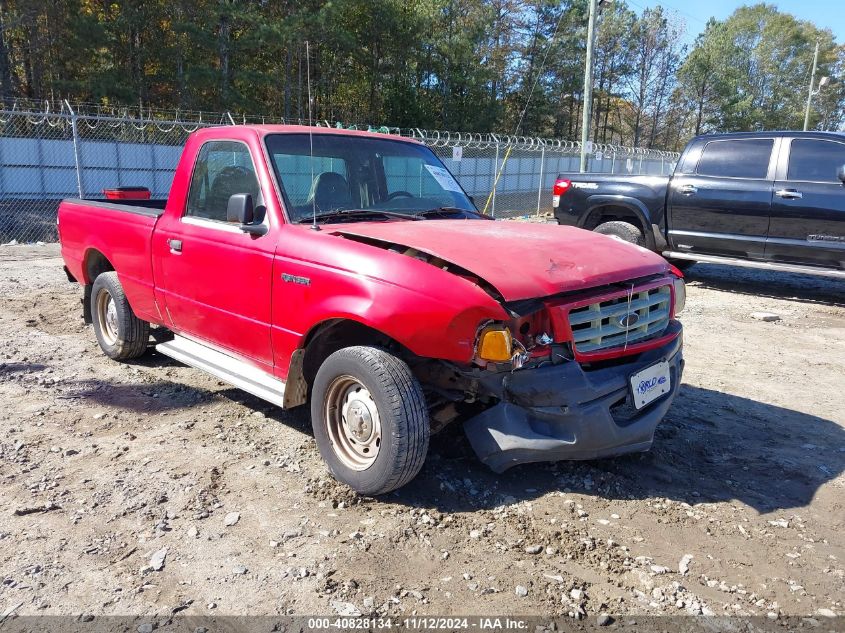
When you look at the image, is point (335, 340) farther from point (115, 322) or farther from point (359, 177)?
point (115, 322)

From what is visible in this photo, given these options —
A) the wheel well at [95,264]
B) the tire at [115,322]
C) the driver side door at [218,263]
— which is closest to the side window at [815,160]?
the driver side door at [218,263]

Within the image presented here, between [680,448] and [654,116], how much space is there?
6913cm

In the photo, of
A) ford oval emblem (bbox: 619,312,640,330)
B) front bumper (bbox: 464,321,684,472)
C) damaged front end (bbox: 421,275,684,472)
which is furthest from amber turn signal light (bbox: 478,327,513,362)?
ford oval emblem (bbox: 619,312,640,330)

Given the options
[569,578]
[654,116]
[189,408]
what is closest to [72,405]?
[189,408]

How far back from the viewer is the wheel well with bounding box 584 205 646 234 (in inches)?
381

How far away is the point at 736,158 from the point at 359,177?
21.5 ft

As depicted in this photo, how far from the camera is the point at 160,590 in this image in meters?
2.67

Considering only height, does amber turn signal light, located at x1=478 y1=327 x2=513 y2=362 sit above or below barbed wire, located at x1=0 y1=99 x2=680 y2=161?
below

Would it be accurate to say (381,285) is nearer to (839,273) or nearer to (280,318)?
Answer: (280,318)

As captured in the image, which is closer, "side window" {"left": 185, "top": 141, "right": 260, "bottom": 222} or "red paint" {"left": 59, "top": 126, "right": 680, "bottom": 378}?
"red paint" {"left": 59, "top": 126, "right": 680, "bottom": 378}

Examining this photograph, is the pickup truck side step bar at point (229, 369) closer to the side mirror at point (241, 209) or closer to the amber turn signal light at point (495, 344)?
the side mirror at point (241, 209)

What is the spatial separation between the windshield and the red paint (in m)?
0.11

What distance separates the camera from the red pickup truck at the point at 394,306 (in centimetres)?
310

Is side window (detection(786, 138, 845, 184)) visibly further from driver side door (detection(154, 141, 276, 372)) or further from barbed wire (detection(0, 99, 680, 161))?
barbed wire (detection(0, 99, 680, 161))
